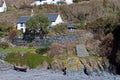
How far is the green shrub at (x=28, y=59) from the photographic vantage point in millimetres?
49938

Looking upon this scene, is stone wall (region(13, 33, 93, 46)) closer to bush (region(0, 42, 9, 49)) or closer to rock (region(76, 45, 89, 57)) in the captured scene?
bush (region(0, 42, 9, 49))

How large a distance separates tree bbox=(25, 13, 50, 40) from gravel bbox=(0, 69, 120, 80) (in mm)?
15749

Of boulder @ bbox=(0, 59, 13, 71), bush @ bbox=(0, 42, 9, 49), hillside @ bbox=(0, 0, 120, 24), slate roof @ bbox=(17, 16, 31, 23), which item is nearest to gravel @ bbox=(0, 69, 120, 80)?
boulder @ bbox=(0, 59, 13, 71)

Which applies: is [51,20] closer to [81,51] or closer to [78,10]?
[78,10]

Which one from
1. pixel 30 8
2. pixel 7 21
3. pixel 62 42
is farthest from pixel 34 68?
pixel 30 8

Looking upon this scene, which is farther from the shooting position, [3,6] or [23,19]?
[3,6]

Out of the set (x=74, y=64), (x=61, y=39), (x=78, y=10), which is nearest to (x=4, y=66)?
(x=74, y=64)

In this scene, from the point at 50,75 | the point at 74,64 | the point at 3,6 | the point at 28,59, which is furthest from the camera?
the point at 3,6

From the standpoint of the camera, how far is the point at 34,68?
49.2 metres

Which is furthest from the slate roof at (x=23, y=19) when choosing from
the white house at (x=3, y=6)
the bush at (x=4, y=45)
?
the white house at (x=3, y=6)

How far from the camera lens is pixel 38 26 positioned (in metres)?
62.4

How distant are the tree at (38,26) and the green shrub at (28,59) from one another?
10.9 metres

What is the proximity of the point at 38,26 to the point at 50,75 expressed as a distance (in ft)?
62.9

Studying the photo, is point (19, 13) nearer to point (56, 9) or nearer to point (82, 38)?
point (56, 9)
